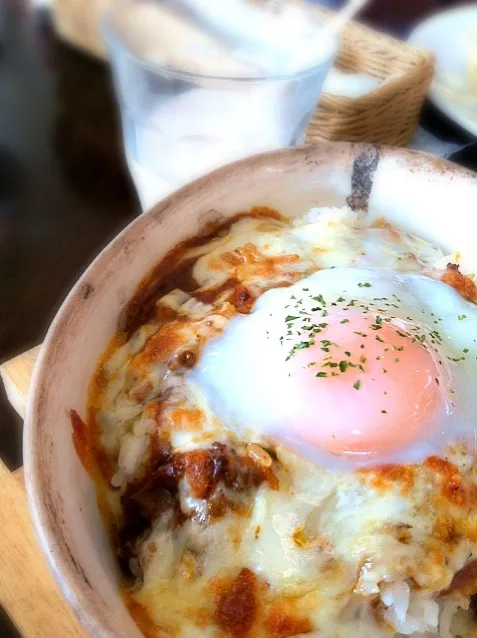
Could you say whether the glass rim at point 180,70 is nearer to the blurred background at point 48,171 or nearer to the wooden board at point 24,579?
the blurred background at point 48,171

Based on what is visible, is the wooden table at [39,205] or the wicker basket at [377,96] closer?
the wooden table at [39,205]

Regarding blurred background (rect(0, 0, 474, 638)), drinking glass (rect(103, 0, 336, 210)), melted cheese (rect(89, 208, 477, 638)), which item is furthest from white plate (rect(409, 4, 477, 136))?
melted cheese (rect(89, 208, 477, 638))

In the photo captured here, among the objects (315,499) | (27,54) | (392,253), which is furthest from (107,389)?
(27,54)

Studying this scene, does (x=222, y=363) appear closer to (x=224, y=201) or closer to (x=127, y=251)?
(x=127, y=251)

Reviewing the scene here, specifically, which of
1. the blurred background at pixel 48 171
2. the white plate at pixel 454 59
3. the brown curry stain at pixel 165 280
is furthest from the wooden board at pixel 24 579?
the white plate at pixel 454 59

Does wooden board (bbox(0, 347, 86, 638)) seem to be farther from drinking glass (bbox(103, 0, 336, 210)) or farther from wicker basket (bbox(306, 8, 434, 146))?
wicker basket (bbox(306, 8, 434, 146))
